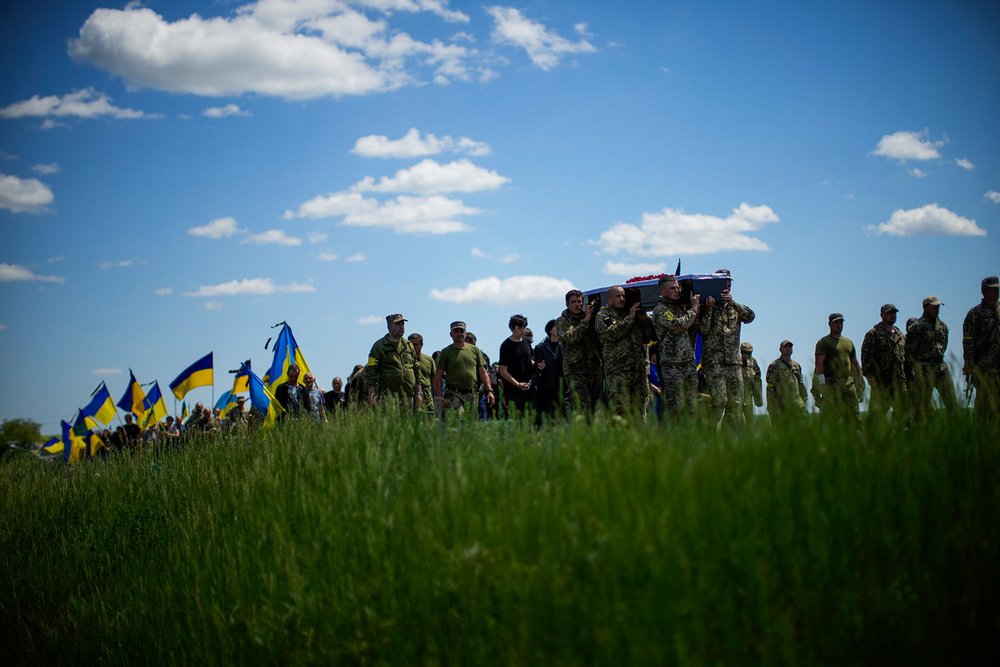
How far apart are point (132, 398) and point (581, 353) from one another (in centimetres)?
1677

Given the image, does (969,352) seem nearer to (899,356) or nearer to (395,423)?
(899,356)

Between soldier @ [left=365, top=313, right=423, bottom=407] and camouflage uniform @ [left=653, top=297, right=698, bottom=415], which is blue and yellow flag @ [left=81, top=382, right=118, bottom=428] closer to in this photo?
soldier @ [left=365, top=313, right=423, bottom=407]

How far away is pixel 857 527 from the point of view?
4.82 m

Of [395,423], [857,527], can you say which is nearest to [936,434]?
[857,527]

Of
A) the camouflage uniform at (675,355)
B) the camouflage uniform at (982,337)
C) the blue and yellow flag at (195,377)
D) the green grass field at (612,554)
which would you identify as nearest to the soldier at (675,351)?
the camouflage uniform at (675,355)

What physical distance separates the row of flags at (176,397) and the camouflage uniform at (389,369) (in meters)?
2.16

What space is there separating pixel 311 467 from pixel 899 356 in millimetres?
9056

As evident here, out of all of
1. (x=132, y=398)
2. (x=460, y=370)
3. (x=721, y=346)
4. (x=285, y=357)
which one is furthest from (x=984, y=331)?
(x=132, y=398)

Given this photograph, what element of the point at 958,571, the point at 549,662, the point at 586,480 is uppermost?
the point at 586,480

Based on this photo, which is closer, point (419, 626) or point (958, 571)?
point (958, 571)

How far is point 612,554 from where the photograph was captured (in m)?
4.70

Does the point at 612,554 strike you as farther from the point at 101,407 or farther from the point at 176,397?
the point at 101,407

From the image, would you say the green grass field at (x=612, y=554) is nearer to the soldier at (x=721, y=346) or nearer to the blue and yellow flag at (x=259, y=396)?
the soldier at (x=721, y=346)

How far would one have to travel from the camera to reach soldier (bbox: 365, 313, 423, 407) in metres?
14.4
